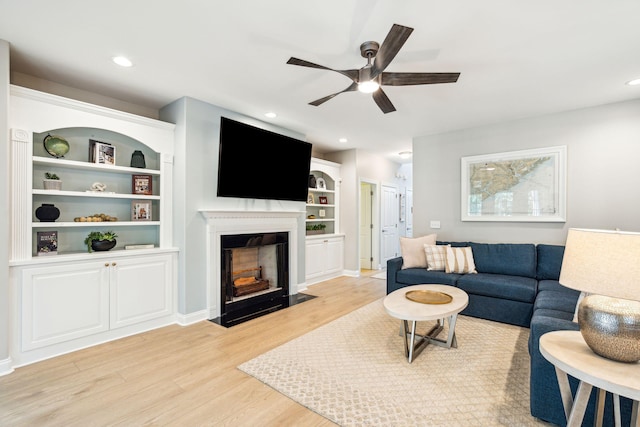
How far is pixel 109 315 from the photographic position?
9.64 ft

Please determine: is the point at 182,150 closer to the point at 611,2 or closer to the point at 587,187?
the point at 611,2

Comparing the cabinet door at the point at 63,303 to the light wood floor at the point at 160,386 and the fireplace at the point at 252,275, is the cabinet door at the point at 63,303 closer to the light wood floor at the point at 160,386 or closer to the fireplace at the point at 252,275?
the light wood floor at the point at 160,386

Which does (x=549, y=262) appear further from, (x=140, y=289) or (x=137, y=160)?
(x=137, y=160)

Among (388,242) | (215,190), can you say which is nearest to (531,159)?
(388,242)

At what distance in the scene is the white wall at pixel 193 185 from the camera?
3406 millimetres

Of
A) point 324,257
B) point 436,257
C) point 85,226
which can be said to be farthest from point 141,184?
point 436,257

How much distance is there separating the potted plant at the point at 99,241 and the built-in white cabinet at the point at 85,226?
0.09 meters

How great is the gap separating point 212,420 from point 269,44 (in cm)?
267

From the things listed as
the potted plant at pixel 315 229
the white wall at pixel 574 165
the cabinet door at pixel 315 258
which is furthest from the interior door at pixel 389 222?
the white wall at pixel 574 165

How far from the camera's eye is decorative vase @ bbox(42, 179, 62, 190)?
2.77 m

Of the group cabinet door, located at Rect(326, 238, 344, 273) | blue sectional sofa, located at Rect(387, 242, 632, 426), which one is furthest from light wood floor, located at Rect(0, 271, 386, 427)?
cabinet door, located at Rect(326, 238, 344, 273)

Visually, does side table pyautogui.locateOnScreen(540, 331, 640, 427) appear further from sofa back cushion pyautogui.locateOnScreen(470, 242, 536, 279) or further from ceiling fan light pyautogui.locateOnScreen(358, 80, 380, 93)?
sofa back cushion pyautogui.locateOnScreen(470, 242, 536, 279)

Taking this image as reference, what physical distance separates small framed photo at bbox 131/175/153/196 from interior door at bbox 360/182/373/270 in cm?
442

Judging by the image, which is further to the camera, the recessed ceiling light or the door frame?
the door frame
